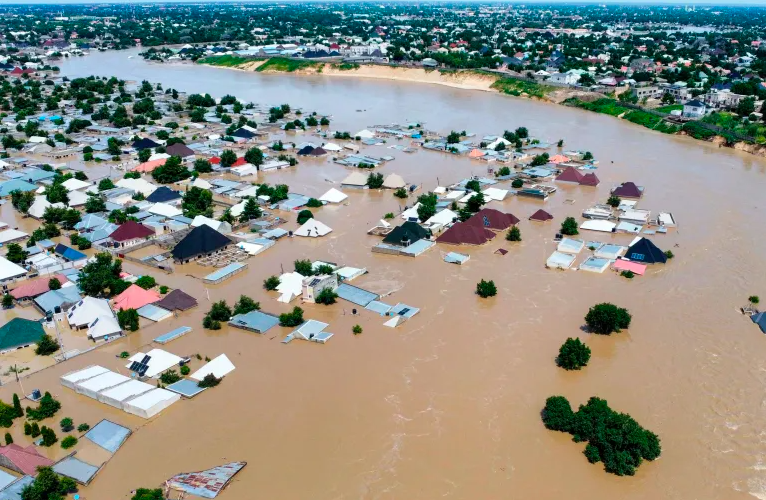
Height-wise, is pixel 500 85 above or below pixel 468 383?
below

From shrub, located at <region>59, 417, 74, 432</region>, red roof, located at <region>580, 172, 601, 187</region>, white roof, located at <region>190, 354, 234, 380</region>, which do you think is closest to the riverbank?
red roof, located at <region>580, 172, 601, 187</region>

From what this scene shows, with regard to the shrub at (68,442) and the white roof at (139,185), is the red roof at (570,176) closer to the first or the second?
the white roof at (139,185)

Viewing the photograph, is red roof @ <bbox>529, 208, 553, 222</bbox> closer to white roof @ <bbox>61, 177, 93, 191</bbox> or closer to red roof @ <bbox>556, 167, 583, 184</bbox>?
red roof @ <bbox>556, 167, 583, 184</bbox>

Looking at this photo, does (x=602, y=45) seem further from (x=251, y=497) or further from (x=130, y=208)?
(x=251, y=497)

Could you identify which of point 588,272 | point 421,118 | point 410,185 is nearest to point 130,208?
point 410,185

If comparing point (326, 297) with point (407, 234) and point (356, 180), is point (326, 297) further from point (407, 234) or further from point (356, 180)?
point (356, 180)

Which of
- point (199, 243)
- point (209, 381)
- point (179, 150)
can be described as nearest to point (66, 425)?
point (209, 381)
